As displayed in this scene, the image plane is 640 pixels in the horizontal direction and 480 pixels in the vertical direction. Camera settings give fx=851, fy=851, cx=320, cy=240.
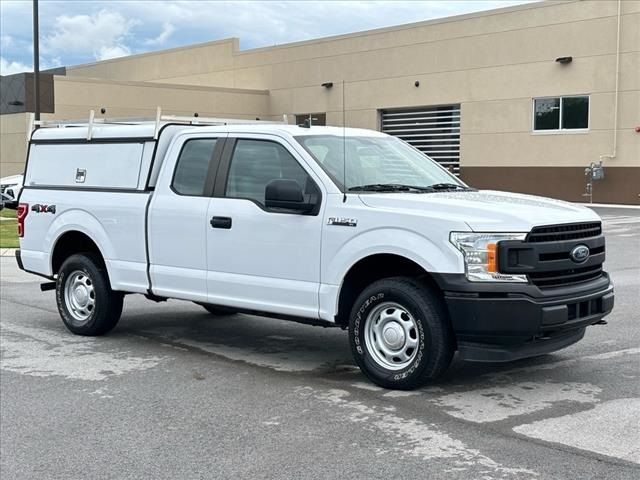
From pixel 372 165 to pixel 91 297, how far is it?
3318 millimetres

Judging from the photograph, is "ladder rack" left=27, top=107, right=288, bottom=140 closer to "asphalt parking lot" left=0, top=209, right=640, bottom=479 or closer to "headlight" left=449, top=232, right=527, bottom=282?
"asphalt parking lot" left=0, top=209, right=640, bottom=479

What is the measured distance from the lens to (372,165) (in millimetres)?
7113

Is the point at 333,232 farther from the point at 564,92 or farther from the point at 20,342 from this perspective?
the point at 564,92

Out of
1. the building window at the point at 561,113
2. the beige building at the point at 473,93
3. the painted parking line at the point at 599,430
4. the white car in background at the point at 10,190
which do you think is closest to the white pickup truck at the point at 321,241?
the painted parking line at the point at 599,430

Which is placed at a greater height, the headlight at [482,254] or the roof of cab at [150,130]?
the roof of cab at [150,130]

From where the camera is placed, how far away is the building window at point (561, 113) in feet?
99.8

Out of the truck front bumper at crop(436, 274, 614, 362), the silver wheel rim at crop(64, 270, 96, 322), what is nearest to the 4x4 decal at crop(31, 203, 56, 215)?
the silver wheel rim at crop(64, 270, 96, 322)

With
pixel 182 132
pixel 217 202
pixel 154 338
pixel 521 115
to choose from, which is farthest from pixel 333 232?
pixel 521 115

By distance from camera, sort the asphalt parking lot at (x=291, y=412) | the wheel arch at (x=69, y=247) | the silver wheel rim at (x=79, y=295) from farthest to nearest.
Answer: the wheel arch at (x=69, y=247) < the silver wheel rim at (x=79, y=295) < the asphalt parking lot at (x=291, y=412)

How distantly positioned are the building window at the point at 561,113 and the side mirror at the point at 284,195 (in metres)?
25.8

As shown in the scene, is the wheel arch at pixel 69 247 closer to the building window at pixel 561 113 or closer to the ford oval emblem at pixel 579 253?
the ford oval emblem at pixel 579 253

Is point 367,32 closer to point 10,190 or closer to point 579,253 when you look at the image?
point 10,190

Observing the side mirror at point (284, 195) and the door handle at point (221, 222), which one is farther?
the door handle at point (221, 222)

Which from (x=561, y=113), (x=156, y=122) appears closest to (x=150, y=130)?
(x=156, y=122)
